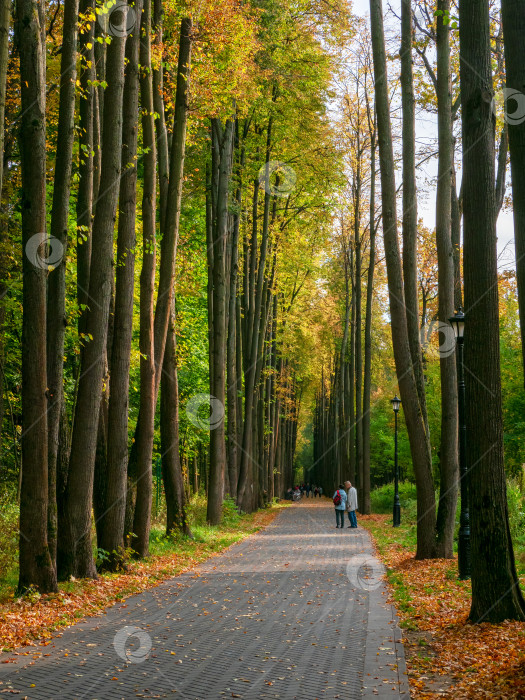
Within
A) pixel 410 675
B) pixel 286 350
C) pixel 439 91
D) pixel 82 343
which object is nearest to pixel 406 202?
pixel 439 91

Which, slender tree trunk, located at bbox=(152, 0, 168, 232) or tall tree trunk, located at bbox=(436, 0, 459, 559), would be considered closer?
tall tree trunk, located at bbox=(436, 0, 459, 559)

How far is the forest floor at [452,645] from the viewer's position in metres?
6.30

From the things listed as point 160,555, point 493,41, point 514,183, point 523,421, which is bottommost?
point 160,555

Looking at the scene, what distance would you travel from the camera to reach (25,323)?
32.6ft

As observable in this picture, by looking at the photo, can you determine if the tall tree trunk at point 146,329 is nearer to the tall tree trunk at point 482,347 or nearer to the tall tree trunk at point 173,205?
the tall tree trunk at point 173,205

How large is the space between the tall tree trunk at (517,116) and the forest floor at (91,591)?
6.29 metres

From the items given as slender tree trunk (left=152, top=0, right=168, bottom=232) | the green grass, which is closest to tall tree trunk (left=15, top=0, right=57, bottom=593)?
the green grass

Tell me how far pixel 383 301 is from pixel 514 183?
35.8 meters

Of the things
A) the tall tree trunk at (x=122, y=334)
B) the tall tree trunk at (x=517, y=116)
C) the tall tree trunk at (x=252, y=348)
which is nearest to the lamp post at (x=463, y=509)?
the tall tree trunk at (x=517, y=116)

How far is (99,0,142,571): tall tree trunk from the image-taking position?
43.7ft

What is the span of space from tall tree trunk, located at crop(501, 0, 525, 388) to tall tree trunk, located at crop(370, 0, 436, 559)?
850 cm

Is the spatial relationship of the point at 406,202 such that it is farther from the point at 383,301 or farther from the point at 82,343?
the point at 383,301

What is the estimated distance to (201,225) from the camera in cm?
2938

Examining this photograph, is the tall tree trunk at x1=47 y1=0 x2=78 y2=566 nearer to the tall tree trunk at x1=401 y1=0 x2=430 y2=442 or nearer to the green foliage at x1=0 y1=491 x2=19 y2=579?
the green foliage at x1=0 y1=491 x2=19 y2=579
